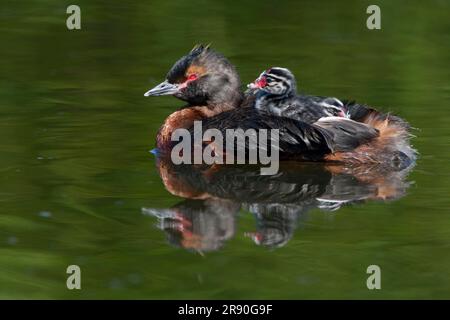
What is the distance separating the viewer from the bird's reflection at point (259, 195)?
7223mm

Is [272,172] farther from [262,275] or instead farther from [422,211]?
[262,275]

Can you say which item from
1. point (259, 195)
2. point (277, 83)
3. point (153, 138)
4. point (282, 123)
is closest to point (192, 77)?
point (153, 138)

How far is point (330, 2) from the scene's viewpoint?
50.0 feet

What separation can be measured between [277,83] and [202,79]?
701 mm

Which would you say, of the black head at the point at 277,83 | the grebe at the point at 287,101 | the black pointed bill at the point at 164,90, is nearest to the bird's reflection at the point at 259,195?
the grebe at the point at 287,101

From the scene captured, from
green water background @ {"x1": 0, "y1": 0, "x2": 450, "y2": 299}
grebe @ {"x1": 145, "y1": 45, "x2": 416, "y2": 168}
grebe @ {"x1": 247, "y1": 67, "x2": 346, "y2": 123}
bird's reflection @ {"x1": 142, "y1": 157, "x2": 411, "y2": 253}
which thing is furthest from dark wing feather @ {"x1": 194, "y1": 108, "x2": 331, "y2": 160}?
green water background @ {"x1": 0, "y1": 0, "x2": 450, "y2": 299}

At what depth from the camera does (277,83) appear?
9.45 m

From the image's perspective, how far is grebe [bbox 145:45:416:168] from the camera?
8867mm

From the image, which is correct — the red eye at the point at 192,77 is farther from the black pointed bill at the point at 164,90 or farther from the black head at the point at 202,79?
the black pointed bill at the point at 164,90

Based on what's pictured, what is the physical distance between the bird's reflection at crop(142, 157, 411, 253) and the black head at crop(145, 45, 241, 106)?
0.76 metres

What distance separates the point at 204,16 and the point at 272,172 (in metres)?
5.93

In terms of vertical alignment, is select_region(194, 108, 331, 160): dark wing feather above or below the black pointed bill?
below

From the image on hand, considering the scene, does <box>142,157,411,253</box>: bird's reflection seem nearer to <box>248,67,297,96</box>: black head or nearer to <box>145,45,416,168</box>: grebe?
<box>145,45,416,168</box>: grebe

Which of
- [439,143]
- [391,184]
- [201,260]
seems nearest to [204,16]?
[439,143]
